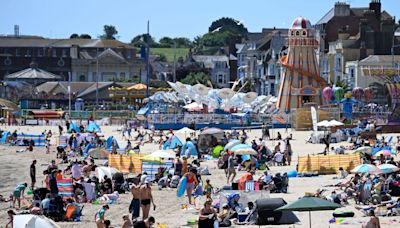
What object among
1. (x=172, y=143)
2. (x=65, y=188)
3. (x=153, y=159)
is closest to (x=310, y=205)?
(x=65, y=188)

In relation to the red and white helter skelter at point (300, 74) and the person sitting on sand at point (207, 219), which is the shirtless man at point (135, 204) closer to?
the person sitting on sand at point (207, 219)

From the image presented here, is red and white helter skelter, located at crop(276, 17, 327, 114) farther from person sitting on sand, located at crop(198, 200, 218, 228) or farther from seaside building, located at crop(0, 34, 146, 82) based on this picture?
person sitting on sand, located at crop(198, 200, 218, 228)

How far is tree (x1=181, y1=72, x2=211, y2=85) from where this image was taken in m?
104

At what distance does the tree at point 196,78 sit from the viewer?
343 feet

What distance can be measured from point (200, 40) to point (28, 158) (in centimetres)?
12505

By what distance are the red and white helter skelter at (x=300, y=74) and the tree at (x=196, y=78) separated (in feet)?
120

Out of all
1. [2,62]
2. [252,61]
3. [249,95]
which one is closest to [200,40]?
[2,62]

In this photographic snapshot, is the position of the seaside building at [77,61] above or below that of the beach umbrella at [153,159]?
above

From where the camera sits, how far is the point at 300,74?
67.4 meters

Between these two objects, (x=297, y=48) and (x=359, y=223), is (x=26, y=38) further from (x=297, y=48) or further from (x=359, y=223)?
(x=359, y=223)

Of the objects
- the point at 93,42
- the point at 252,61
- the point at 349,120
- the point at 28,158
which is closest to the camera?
the point at 28,158

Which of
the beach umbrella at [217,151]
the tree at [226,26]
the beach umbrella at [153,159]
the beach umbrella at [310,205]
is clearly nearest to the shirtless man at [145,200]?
the beach umbrella at [310,205]

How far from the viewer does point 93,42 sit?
4779 inches

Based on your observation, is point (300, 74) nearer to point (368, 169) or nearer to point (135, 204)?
point (368, 169)
